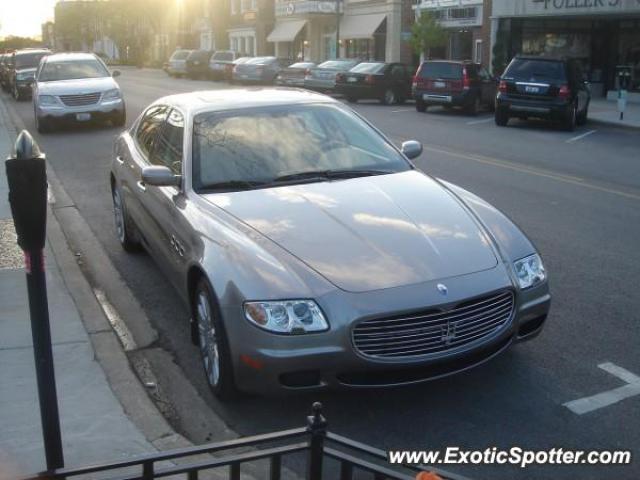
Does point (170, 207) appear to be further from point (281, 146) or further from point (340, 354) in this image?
point (340, 354)

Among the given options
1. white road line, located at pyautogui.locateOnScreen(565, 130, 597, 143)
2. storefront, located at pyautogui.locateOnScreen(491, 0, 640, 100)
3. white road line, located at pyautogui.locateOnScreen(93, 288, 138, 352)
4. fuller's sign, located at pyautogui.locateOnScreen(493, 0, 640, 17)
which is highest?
fuller's sign, located at pyautogui.locateOnScreen(493, 0, 640, 17)

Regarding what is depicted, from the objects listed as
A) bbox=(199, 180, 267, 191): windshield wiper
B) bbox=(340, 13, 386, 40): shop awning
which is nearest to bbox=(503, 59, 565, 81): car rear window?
bbox=(199, 180, 267, 191): windshield wiper

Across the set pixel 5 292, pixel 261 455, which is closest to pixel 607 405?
pixel 261 455

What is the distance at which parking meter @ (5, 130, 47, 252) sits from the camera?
303 cm

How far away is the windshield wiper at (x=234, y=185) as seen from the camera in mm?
5426

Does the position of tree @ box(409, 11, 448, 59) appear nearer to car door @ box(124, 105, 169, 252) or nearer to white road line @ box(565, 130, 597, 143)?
white road line @ box(565, 130, 597, 143)

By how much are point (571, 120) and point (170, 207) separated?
51.2ft

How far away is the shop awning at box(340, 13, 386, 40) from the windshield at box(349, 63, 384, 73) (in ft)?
48.4

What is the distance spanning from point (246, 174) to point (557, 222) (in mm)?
4543

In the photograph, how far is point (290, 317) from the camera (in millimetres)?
4125

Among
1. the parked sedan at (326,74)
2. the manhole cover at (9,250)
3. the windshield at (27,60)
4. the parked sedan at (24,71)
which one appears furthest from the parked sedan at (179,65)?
the manhole cover at (9,250)

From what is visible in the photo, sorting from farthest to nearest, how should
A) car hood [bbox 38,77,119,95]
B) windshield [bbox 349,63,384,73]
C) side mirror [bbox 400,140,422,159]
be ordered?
windshield [bbox 349,63,384,73] < car hood [bbox 38,77,119,95] < side mirror [bbox 400,140,422,159]

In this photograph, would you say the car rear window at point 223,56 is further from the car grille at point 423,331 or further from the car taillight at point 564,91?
the car grille at point 423,331

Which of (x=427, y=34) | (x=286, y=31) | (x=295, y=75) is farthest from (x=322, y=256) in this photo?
(x=286, y=31)
